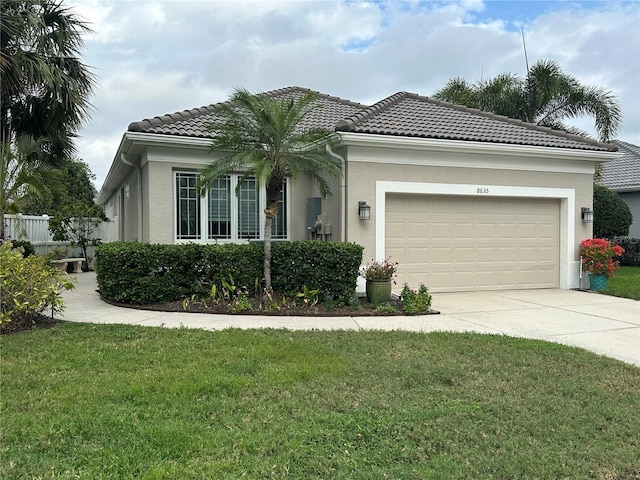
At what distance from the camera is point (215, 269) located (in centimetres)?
856

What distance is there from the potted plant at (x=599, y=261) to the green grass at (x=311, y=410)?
258 inches

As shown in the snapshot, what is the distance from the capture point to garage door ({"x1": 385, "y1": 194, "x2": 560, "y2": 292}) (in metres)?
10.5

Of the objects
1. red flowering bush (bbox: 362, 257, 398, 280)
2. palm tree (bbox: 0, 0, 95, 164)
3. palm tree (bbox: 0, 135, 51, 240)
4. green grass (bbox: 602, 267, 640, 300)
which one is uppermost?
palm tree (bbox: 0, 0, 95, 164)

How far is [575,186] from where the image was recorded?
11641mm

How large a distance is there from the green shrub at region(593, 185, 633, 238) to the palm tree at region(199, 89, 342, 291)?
11902mm

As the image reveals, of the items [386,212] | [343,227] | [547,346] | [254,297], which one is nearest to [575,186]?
[386,212]

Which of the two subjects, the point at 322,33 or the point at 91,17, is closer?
the point at 322,33

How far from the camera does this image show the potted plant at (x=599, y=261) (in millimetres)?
11156

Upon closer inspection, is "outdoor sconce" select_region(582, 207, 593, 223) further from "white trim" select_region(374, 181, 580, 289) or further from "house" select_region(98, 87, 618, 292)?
"white trim" select_region(374, 181, 580, 289)

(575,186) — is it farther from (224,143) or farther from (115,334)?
(115,334)

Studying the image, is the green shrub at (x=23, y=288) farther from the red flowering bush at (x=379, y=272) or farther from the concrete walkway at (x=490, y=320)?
the red flowering bush at (x=379, y=272)

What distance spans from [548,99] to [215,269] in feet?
50.9

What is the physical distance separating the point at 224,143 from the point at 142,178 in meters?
3.42

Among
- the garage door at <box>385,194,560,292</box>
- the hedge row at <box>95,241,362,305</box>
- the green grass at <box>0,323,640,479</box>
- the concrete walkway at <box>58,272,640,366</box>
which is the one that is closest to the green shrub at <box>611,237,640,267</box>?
the garage door at <box>385,194,560,292</box>
